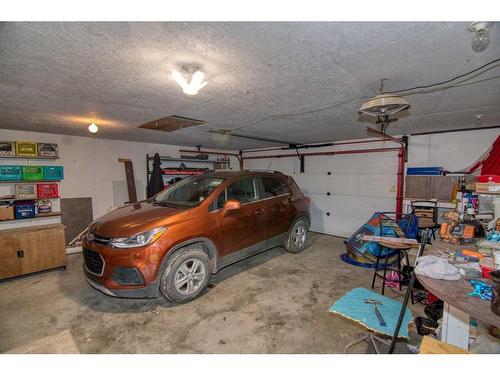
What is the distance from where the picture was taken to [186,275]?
Result: 114 inches

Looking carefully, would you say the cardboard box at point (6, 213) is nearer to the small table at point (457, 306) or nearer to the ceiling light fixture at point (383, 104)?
the ceiling light fixture at point (383, 104)

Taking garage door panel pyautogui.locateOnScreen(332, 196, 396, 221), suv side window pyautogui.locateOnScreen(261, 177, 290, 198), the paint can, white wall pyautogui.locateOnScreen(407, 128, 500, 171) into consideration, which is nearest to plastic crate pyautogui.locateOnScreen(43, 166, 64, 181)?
suv side window pyautogui.locateOnScreen(261, 177, 290, 198)

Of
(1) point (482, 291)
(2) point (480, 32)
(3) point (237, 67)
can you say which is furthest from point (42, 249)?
(2) point (480, 32)

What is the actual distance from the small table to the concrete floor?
0.70 meters

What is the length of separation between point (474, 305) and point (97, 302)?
12.0ft

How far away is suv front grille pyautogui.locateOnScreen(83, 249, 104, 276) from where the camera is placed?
2639 millimetres

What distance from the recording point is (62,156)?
499cm

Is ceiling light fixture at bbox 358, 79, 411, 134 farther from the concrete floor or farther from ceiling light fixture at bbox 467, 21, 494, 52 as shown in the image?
the concrete floor

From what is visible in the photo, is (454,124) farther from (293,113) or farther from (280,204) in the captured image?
(280,204)

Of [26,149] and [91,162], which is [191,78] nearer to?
[26,149]

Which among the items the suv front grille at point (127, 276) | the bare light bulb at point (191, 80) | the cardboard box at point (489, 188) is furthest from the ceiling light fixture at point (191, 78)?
the cardboard box at point (489, 188)

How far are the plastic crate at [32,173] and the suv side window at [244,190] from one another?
3.82m

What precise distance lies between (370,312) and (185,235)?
2047mm
